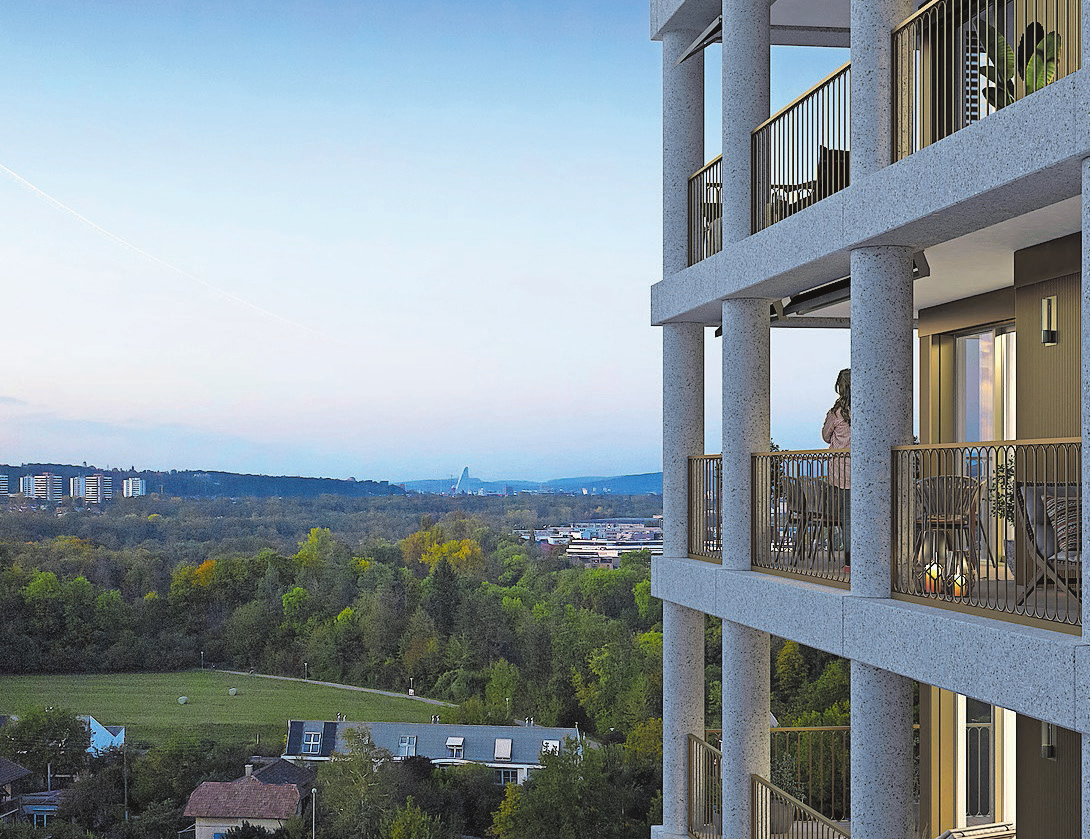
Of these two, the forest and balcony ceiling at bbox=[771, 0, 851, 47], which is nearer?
balcony ceiling at bbox=[771, 0, 851, 47]

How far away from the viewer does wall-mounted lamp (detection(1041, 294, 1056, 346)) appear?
27.0ft

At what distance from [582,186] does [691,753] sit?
3696 cm

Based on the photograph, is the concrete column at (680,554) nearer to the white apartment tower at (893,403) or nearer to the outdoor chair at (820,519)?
the white apartment tower at (893,403)

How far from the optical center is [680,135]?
1135 centimetres

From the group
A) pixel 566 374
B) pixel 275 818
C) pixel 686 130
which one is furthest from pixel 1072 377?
pixel 566 374

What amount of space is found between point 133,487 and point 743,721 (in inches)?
2000

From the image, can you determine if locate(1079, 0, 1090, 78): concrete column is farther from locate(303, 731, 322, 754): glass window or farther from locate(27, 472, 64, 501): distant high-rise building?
locate(27, 472, 64, 501): distant high-rise building

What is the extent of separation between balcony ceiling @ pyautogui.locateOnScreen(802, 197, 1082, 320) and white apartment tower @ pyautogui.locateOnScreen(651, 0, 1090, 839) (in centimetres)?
4

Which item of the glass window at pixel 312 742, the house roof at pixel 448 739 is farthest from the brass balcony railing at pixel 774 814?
the glass window at pixel 312 742

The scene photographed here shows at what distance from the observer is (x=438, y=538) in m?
60.8

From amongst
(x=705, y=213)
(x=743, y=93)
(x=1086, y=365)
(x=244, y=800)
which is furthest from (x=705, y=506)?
(x=244, y=800)

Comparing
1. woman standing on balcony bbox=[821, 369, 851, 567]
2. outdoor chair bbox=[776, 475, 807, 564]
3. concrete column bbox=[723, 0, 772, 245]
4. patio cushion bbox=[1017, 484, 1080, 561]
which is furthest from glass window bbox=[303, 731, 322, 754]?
patio cushion bbox=[1017, 484, 1080, 561]

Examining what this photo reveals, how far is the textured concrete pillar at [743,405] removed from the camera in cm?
979

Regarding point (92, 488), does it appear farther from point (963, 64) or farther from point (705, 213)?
point (963, 64)
